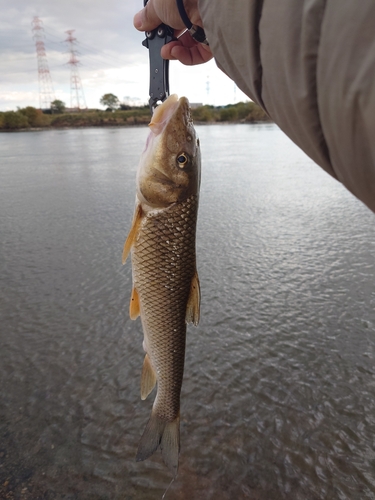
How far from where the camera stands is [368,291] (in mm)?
3504

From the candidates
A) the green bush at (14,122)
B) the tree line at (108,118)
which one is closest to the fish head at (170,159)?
the tree line at (108,118)

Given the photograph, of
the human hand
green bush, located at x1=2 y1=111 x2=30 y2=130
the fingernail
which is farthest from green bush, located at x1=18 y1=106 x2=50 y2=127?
the fingernail

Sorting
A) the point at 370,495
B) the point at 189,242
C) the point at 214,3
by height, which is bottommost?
the point at 370,495

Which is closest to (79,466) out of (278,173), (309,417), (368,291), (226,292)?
(309,417)

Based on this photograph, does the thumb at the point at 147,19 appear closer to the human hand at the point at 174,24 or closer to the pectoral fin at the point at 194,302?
the human hand at the point at 174,24

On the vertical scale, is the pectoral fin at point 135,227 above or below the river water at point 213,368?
above

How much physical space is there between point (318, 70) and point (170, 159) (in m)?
0.97

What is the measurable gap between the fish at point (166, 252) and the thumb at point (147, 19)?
16.8 inches

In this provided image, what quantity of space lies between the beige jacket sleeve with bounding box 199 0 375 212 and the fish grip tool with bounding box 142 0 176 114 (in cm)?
74

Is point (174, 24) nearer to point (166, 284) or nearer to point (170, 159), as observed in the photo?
point (170, 159)

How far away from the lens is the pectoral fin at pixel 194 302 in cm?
180

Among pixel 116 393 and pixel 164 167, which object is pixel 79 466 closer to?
pixel 116 393

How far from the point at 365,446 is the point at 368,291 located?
1.69 meters

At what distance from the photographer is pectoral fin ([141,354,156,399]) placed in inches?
76.2
